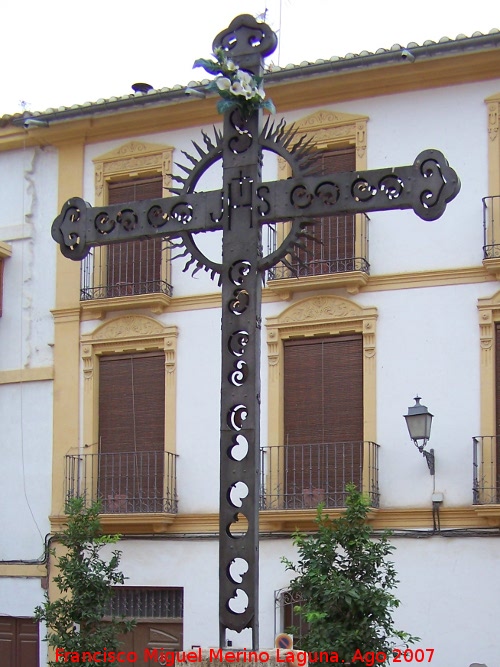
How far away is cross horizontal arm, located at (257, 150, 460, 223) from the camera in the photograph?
21.5 ft

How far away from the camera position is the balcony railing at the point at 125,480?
54.2 feet

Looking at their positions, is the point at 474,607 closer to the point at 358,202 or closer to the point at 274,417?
the point at 274,417

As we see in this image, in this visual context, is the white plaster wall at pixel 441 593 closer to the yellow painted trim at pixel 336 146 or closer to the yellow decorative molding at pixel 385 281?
the yellow decorative molding at pixel 385 281

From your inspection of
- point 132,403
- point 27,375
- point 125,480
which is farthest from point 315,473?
point 27,375

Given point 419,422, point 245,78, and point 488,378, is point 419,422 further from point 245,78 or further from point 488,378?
point 245,78

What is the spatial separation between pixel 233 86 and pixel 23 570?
12150 millimetres

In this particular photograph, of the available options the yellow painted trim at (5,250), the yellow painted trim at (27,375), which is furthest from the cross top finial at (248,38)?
the yellow painted trim at (5,250)

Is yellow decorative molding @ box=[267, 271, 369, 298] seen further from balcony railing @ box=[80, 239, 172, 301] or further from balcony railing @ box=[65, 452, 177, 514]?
balcony railing @ box=[65, 452, 177, 514]

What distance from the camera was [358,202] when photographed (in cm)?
672

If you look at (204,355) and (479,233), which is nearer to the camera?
(479,233)

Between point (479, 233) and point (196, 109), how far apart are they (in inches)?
175

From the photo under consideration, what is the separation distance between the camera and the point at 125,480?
1681 cm

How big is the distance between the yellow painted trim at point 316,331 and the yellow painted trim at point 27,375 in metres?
3.53

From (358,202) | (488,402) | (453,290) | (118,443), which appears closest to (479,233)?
(453,290)
